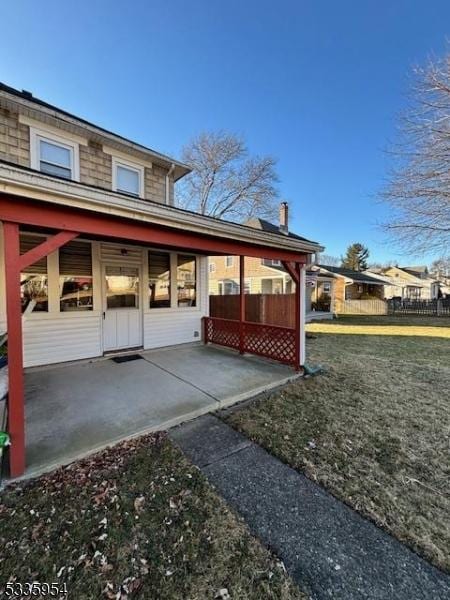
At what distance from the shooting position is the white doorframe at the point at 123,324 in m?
6.12

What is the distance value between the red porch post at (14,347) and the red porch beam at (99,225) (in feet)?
0.55

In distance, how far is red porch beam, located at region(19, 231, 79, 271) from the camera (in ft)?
8.08

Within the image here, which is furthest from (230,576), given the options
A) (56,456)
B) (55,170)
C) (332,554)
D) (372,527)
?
(55,170)

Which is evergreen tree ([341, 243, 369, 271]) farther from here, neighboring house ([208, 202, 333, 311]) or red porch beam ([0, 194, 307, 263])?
red porch beam ([0, 194, 307, 263])

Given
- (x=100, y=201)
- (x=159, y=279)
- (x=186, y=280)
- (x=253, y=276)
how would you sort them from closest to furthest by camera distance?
(x=100, y=201) < (x=159, y=279) < (x=186, y=280) < (x=253, y=276)

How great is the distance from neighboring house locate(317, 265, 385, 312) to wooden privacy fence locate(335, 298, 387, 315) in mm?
363


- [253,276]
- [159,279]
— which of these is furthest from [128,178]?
[253,276]

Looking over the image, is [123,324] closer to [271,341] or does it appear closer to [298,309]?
A: [271,341]

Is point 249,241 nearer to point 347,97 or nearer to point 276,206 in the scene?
point 347,97

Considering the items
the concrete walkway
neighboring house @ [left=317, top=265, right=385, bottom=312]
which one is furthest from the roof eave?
neighboring house @ [left=317, top=265, right=385, bottom=312]

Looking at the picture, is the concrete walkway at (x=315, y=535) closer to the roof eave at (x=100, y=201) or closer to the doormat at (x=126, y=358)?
the roof eave at (x=100, y=201)

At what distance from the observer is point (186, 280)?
24.7 feet

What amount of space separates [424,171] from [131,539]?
13.0 metres

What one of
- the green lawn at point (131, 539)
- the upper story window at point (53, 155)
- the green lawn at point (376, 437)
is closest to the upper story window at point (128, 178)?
the upper story window at point (53, 155)
